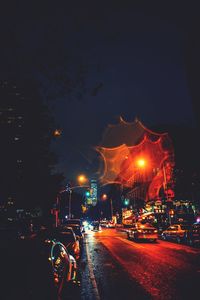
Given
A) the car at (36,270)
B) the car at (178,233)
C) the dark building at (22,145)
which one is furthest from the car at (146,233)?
the car at (36,270)

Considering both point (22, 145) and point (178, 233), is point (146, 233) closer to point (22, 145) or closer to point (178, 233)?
point (178, 233)

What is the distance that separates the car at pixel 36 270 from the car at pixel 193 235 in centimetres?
1586

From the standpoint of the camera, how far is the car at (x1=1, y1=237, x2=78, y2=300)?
171 inches

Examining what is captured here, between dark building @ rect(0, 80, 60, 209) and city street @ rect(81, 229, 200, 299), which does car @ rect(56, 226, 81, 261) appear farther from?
dark building @ rect(0, 80, 60, 209)

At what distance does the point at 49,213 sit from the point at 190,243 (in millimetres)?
22353

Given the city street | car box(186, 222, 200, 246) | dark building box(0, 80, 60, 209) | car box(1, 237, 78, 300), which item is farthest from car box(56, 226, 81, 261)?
car box(186, 222, 200, 246)

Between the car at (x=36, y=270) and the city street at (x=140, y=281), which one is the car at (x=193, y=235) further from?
the car at (x=36, y=270)

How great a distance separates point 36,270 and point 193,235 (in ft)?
59.7

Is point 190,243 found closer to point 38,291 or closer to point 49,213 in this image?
point 38,291

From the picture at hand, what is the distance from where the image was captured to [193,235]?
2064cm

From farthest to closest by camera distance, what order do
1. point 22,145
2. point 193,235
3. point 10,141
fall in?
point 193,235, point 22,145, point 10,141

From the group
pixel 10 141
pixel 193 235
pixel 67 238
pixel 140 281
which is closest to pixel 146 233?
pixel 193 235

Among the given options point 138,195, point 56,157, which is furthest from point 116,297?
point 138,195

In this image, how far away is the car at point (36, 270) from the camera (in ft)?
14.2
